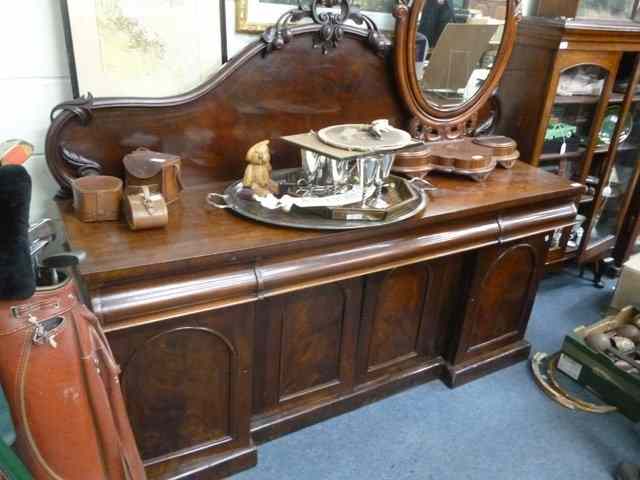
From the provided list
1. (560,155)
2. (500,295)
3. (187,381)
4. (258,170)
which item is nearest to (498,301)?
(500,295)

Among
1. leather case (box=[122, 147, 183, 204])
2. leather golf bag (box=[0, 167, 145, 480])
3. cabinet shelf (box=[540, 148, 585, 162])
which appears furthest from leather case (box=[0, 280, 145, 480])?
cabinet shelf (box=[540, 148, 585, 162])

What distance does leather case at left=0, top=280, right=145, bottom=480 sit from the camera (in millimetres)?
953

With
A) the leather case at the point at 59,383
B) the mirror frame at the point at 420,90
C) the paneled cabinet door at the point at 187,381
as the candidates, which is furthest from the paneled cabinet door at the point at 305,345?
the mirror frame at the point at 420,90

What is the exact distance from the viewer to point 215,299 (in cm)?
124

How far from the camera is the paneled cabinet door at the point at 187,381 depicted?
4.18ft

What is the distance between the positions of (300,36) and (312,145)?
384 millimetres

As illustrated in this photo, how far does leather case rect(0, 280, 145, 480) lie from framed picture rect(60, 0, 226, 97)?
657 millimetres

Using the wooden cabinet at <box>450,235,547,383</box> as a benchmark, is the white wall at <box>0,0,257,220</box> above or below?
above

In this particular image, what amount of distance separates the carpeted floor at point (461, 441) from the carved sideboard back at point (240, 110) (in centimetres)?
93

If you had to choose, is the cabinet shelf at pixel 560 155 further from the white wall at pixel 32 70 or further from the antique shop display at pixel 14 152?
the antique shop display at pixel 14 152

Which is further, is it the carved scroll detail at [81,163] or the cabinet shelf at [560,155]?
the cabinet shelf at [560,155]

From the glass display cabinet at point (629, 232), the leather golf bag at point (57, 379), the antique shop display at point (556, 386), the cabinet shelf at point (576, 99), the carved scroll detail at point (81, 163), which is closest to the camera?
the leather golf bag at point (57, 379)

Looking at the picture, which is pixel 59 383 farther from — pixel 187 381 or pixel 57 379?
pixel 187 381

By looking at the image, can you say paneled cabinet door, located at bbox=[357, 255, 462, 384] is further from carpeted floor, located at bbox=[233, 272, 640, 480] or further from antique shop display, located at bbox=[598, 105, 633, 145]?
antique shop display, located at bbox=[598, 105, 633, 145]
